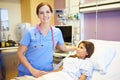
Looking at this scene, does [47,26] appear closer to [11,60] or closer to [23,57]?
[23,57]

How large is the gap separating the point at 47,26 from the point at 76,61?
0.44 meters

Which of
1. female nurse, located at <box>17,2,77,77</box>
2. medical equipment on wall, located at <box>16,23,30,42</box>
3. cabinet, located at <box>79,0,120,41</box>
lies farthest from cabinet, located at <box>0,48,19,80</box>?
female nurse, located at <box>17,2,77,77</box>

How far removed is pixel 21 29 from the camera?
3816mm

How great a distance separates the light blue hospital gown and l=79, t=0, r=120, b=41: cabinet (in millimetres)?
1028

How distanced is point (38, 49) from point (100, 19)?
1.41m

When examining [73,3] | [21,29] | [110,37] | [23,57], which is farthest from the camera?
[21,29]

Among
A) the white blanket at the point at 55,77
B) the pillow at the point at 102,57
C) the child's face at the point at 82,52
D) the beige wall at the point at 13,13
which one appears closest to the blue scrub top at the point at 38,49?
the white blanket at the point at 55,77

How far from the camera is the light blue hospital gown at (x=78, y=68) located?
→ 62.1 inches

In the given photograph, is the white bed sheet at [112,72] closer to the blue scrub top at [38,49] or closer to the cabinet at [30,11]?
the blue scrub top at [38,49]

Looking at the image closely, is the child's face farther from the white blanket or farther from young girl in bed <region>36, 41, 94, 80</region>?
the white blanket

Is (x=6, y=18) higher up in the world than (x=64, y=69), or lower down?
higher up

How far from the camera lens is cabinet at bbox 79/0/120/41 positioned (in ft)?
7.94

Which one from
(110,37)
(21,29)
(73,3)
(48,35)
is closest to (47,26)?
(48,35)

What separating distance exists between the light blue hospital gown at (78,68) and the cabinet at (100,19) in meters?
1.03
